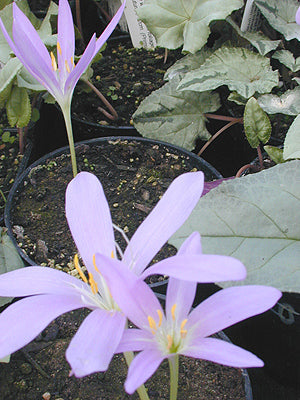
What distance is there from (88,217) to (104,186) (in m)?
0.60

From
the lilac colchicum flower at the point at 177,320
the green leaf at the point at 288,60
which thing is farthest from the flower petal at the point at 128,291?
the green leaf at the point at 288,60

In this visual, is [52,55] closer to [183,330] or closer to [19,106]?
[19,106]

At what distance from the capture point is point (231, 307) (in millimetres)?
395

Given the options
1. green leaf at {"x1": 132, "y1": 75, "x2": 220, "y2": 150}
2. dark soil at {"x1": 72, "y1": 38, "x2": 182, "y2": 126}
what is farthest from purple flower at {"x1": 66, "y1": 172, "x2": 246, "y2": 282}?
dark soil at {"x1": 72, "y1": 38, "x2": 182, "y2": 126}

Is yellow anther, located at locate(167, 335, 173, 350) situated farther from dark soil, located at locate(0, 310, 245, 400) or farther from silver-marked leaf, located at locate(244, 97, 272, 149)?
silver-marked leaf, located at locate(244, 97, 272, 149)

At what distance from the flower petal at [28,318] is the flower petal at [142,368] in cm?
8

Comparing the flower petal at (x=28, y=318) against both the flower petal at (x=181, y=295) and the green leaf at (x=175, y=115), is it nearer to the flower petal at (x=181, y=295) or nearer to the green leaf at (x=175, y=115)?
the flower petal at (x=181, y=295)

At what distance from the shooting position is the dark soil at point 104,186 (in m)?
0.96

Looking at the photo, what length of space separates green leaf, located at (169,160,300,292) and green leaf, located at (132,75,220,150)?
1.93 ft

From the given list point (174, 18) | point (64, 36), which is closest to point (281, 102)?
point (174, 18)

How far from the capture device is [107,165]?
112 cm

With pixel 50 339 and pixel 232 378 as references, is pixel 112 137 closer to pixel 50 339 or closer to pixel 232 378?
pixel 50 339

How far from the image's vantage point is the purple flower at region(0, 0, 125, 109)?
2.21ft

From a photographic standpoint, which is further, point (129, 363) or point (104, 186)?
point (104, 186)
